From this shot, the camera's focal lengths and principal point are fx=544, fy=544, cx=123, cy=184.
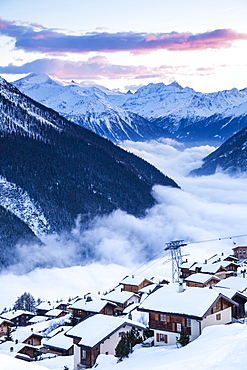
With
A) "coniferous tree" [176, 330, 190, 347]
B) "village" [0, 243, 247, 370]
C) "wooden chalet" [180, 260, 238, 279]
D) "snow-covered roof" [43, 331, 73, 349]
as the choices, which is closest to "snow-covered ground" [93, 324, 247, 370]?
"coniferous tree" [176, 330, 190, 347]

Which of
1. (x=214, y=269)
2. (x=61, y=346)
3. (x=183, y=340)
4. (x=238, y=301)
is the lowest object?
(x=183, y=340)

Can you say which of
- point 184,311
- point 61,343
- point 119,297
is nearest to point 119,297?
point 119,297

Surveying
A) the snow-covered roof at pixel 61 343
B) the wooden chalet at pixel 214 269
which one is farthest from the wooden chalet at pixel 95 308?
the wooden chalet at pixel 214 269

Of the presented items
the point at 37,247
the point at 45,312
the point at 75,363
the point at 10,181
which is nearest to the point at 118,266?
the point at 37,247

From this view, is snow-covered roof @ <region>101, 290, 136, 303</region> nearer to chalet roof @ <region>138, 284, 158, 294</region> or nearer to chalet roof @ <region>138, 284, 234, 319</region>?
chalet roof @ <region>138, 284, 158, 294</region>

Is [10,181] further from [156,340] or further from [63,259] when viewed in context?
[156,340]

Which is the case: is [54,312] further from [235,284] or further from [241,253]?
[235,284]
